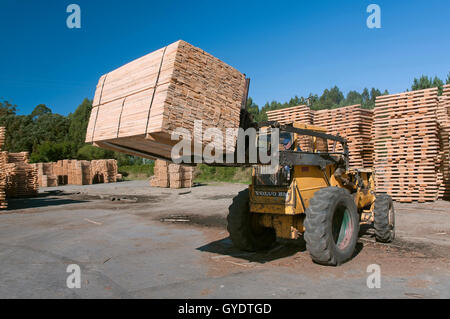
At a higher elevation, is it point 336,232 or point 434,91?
point 434,91

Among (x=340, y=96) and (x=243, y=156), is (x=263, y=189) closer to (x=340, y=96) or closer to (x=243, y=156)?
(x=243, y=156)

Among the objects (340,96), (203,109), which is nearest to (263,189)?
(203,109)

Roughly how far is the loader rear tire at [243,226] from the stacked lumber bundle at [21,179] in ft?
65.4

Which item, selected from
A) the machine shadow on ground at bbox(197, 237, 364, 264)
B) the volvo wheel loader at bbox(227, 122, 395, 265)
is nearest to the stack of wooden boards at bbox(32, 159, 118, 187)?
the machine shadow on ground at bbox(197, 237, 364, 264)

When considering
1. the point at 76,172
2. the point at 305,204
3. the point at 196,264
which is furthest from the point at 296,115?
the point at 76,172

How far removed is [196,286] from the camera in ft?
17.0

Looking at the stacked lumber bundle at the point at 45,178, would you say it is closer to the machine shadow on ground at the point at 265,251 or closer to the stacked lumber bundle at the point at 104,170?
the stacked lumber bundle at the point at 104,170

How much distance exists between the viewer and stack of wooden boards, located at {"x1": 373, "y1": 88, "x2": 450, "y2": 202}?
46.3 ft

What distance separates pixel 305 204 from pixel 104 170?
32.9m

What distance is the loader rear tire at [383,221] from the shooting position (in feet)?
25.4

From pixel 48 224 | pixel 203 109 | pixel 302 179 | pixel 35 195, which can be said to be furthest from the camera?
pixel 35 195

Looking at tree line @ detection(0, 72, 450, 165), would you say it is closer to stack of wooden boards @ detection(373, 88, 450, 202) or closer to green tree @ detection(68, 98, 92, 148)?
green tree @ detection(68, 98, 92, 148)

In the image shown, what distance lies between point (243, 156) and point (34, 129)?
219 feet

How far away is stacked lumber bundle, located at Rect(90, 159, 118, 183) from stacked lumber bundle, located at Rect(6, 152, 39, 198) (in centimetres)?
1186
